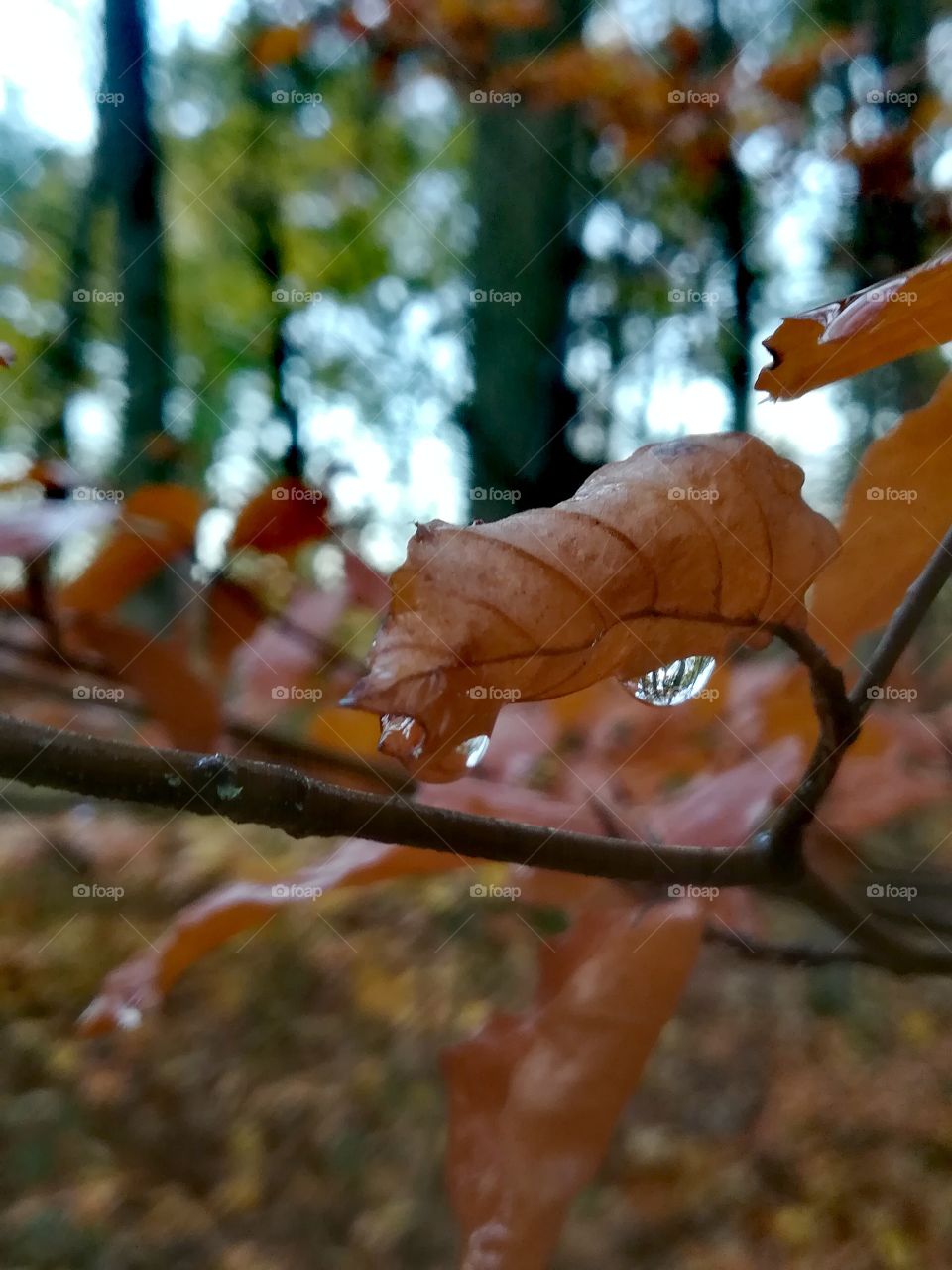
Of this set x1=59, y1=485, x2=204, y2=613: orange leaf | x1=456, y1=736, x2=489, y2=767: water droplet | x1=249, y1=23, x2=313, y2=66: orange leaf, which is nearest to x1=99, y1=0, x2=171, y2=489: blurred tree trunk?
x1=249, y1=23, x2=313, y2=66: orange leaf

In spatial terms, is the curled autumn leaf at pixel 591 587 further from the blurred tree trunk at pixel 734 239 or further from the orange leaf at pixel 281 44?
the orange leaf at pixel 281 44

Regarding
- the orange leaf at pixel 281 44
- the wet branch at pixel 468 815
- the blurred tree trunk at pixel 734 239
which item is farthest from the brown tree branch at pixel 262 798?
the orange leaf at pixel 281 44

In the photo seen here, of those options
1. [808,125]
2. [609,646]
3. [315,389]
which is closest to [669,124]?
[808,125]

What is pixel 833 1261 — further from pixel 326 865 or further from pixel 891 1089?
pixel 326 865

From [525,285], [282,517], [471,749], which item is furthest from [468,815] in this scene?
[525,285]

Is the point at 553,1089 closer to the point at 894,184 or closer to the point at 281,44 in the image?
the point at 894,184
